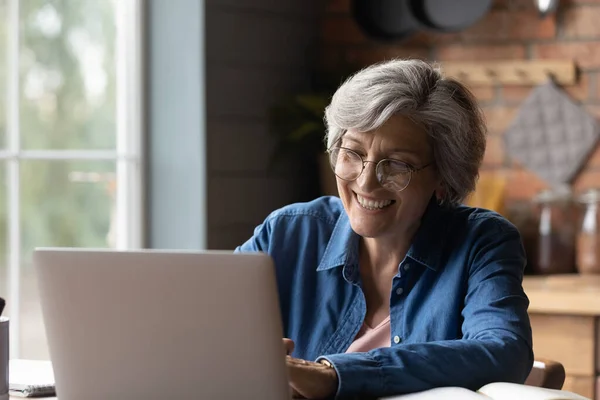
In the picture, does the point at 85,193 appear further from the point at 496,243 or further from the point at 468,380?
the point at 468,380

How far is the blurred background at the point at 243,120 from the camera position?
9.71ft

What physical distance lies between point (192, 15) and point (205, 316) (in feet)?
6.18

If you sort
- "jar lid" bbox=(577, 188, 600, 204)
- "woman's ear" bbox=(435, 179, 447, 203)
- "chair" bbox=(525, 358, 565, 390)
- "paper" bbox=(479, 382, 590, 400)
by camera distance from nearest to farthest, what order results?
"paper" bbox=(479, 382, 590, 400) → "chair" bbox=(525, 358, 565, 390) → "woman's ear" bbox=(435, 179, 447, 203) → "jar lid" bbox=(577, 188, 600, 204)

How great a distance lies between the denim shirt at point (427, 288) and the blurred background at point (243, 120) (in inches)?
35.7

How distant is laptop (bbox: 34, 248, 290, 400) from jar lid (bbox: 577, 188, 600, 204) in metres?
2.11

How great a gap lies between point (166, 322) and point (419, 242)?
0.82 meters

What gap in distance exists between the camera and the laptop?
4.45 ft

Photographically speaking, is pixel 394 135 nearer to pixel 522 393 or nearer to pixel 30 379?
pixel 522 393

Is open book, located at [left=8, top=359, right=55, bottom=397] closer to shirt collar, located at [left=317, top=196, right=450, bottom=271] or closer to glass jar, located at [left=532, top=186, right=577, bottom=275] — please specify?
shirt collar, located at [left=317, top=196, right=450, bottom=271]

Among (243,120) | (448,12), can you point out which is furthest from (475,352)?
(448,12)

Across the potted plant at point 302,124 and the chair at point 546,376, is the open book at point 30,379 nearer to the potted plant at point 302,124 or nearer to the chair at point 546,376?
the chair at point 546,376

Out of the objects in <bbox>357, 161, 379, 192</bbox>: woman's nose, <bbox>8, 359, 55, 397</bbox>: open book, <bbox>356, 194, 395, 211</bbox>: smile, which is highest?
<bbox>357, 161, 379, 192</bbox>: woman's nose

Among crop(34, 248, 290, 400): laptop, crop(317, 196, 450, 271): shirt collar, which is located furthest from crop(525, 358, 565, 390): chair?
crop(34, 248, 290, 400): laptop

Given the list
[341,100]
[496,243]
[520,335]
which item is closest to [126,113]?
[341,100]
